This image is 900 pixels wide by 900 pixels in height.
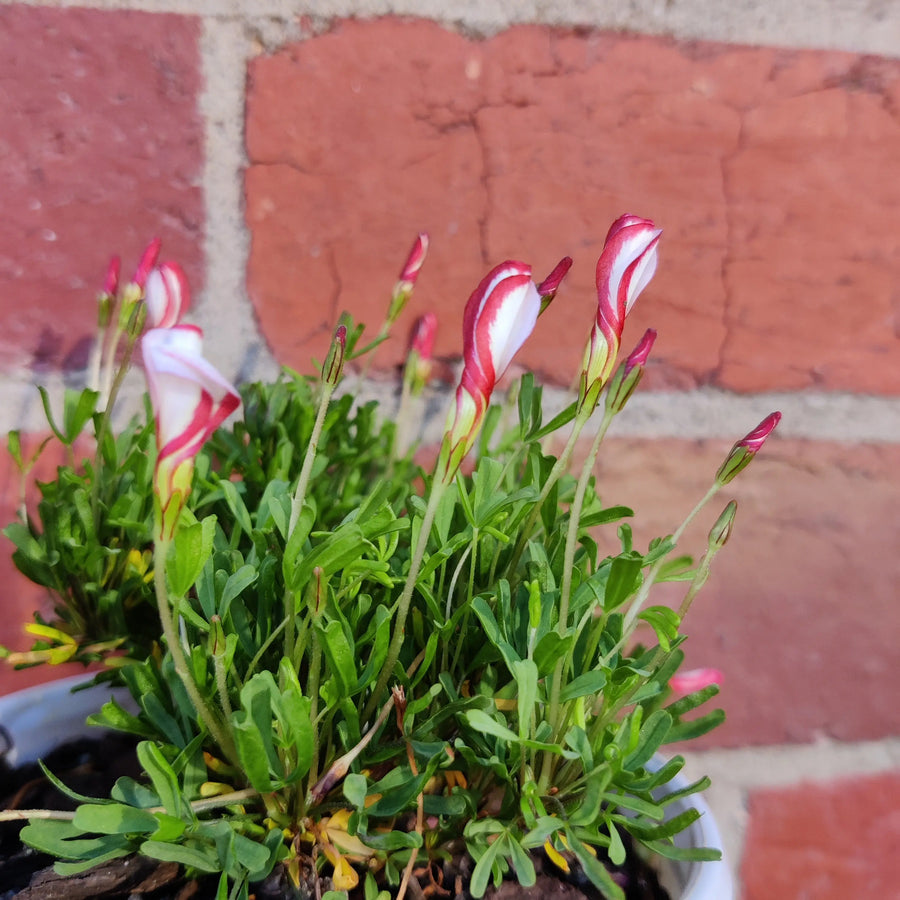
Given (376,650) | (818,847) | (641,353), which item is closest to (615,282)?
(641,353)

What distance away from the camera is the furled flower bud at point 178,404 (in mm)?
186

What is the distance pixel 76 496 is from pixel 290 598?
12cm

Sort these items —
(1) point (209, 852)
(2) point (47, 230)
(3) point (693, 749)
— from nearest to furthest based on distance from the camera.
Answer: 1. (1) point (209, 852)
2. (2) point (47, 230)
3. (3) point (693, 749)

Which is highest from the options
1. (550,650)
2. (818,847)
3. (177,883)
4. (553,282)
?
(553,282)

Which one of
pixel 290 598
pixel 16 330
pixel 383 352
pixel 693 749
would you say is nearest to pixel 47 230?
pixel 16 330

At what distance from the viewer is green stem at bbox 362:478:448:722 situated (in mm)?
234

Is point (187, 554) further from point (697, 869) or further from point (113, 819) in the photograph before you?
point (697, 869)

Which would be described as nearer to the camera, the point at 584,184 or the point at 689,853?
the point at 689,853

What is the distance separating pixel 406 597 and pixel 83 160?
1.15 ft

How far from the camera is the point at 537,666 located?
0.26 metres

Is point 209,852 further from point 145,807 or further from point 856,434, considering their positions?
point 856,434

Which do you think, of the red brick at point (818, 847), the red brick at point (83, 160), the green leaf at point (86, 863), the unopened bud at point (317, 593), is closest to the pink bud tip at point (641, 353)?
the unopened bud at point (317, 593)

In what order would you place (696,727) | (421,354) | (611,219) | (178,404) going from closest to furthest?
(178,404) → (696,727) → (421,354) → (611,219)

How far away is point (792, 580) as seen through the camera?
22.6 inches
